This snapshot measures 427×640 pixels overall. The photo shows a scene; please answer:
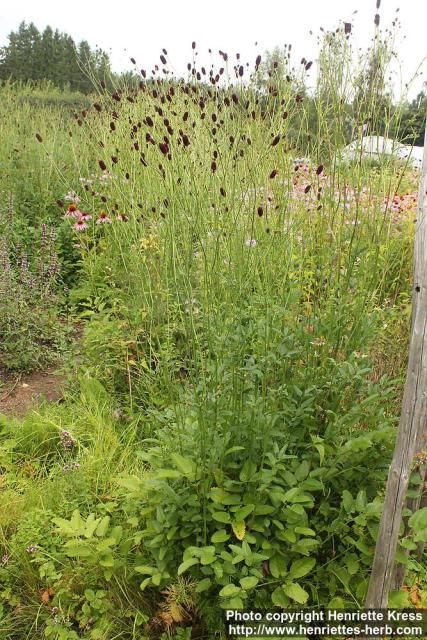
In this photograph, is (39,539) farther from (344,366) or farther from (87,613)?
(344,366)

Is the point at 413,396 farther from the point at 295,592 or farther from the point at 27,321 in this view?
the point at 27,321

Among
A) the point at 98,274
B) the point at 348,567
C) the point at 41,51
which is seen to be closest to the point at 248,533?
the point at 348,567

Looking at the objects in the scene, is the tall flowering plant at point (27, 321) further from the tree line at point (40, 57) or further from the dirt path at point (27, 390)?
the tree line at point (40, 57)

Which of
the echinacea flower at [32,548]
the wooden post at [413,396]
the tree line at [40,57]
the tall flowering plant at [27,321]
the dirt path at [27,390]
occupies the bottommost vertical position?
the dirt path at [27,390]

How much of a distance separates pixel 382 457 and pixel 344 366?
329mm

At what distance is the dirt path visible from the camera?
3107mm

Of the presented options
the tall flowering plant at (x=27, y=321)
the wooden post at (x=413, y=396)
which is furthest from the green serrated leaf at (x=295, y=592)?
the tall flowering plant at (x=27, y=321)

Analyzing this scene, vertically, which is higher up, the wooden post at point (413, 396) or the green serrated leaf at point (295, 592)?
the wooden post at point (413, 396)

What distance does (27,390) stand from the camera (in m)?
3.30

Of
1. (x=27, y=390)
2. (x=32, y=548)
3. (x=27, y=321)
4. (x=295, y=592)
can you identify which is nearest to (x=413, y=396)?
(x=295, y=592)

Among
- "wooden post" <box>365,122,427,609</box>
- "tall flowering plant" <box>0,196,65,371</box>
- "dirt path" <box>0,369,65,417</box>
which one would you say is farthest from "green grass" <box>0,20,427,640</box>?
"tall flowering plant" <box>0,196,65,371</box>

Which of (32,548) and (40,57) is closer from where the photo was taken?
(32,548)

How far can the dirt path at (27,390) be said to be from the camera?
3107 millimetres

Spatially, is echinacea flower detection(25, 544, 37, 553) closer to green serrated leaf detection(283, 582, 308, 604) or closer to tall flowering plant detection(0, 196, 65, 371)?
green serrated leaf detection(283, 582, 308, 604)
